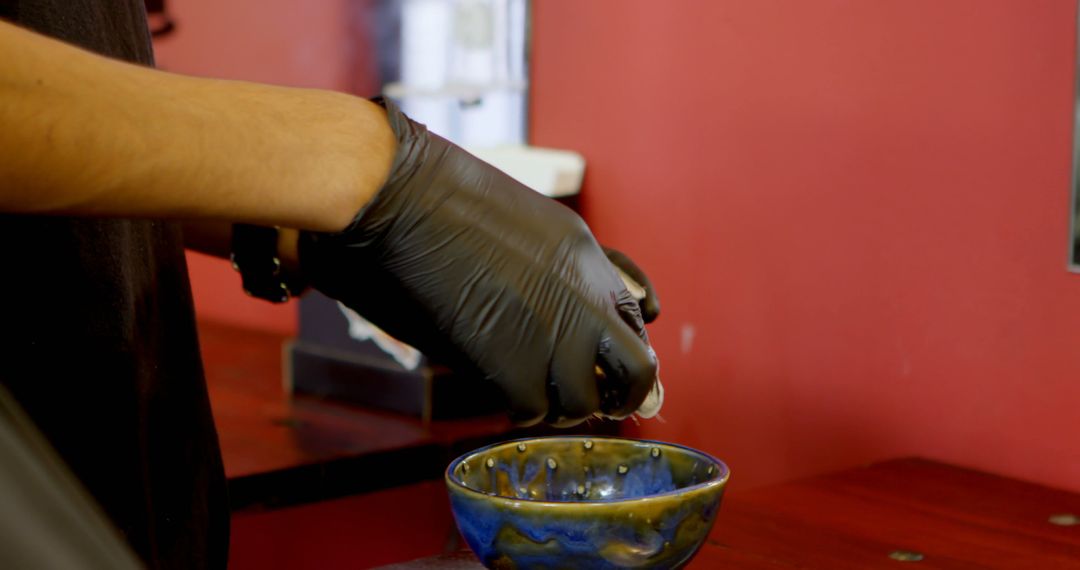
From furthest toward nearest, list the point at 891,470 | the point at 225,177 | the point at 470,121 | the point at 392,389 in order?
the point at 470,121
the point at 392,389
the point at 891,470
the point at 225,177

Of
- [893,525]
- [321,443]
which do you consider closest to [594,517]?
[893,525]

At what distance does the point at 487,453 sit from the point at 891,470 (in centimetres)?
74

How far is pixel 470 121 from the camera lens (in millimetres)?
2357

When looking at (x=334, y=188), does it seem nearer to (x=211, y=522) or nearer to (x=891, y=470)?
(x=211, y=522)

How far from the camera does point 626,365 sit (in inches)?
39.7

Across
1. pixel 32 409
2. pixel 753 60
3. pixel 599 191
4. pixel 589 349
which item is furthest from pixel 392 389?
pixel 589 349

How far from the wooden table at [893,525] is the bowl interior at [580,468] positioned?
0.12 m

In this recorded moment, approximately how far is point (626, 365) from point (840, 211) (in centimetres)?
86

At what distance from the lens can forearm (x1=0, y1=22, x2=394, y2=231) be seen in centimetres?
77

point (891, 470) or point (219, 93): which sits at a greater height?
point (219, 93)

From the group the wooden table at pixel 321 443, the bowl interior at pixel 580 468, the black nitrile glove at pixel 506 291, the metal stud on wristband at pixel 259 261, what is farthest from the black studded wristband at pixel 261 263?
the wooden table at pixel 321 443

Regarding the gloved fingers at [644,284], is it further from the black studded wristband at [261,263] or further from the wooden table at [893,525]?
the black studded wristband at [261,263]

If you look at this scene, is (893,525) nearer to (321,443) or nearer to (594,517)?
(594,517)

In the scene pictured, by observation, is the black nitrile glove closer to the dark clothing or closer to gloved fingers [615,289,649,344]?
gloved fingers [615,289,649,344]
